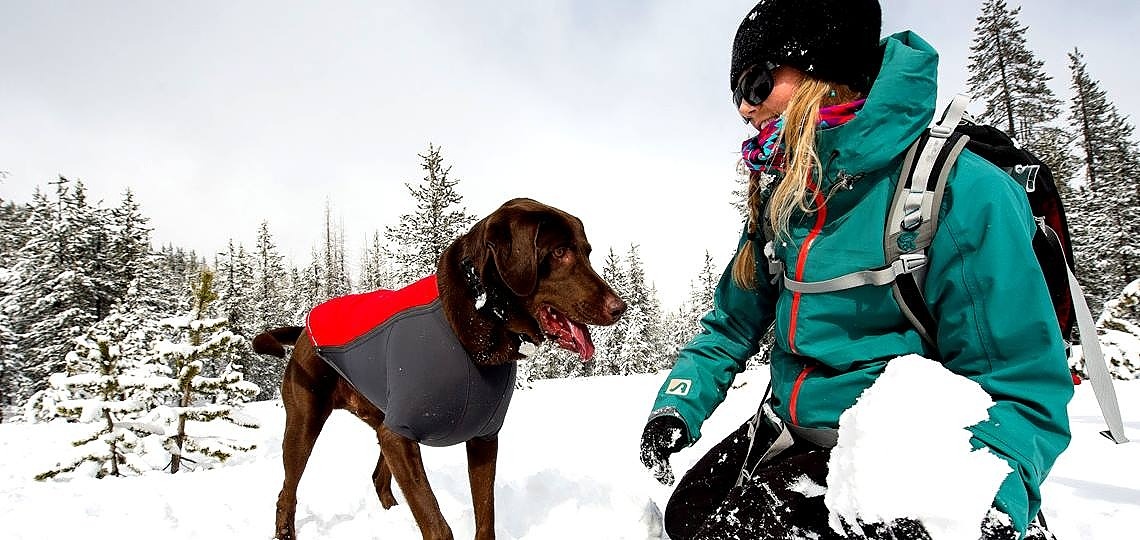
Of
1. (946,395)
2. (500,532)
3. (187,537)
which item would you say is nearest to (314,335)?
(187,537)

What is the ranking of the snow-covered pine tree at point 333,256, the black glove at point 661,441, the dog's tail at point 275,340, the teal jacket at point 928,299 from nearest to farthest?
the teal jacket at point 928,299
the black glove at point 661,441
the dog's tail at point 275,340
the snow-covered pine tree at point 333,256

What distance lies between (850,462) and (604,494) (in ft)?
9.14

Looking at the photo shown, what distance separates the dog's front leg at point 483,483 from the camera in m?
3.17

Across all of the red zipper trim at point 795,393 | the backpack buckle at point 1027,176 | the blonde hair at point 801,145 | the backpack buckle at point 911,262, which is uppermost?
the blonde hair at point 801,145

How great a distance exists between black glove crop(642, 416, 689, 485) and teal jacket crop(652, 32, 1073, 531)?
5cm

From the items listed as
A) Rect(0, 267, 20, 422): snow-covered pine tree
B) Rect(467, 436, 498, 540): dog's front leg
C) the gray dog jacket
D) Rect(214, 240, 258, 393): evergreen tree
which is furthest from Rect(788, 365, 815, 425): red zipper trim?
Rect(214, 240, 258, 393): evergreen tree

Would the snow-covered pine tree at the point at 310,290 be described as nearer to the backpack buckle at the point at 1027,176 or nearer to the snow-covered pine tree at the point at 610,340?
the snow-covered pine tree at the point at 610,340

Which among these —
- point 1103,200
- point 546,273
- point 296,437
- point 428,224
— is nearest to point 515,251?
point 546,273

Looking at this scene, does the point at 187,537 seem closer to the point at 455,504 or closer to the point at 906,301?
the point at 455,504

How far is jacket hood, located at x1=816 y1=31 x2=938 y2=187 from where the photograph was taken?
1.80 metres

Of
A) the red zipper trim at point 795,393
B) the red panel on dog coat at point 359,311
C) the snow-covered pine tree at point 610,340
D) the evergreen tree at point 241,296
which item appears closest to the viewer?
the red zipper trim at point 795,393

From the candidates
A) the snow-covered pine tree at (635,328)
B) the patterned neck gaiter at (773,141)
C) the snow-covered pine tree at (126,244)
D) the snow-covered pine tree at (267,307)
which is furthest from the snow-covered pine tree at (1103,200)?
the snow-covered pine tree at (126,244)

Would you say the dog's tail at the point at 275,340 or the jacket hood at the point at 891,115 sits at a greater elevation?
the jacket hood at the point at 891,115

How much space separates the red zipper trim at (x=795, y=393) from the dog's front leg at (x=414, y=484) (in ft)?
5.92
